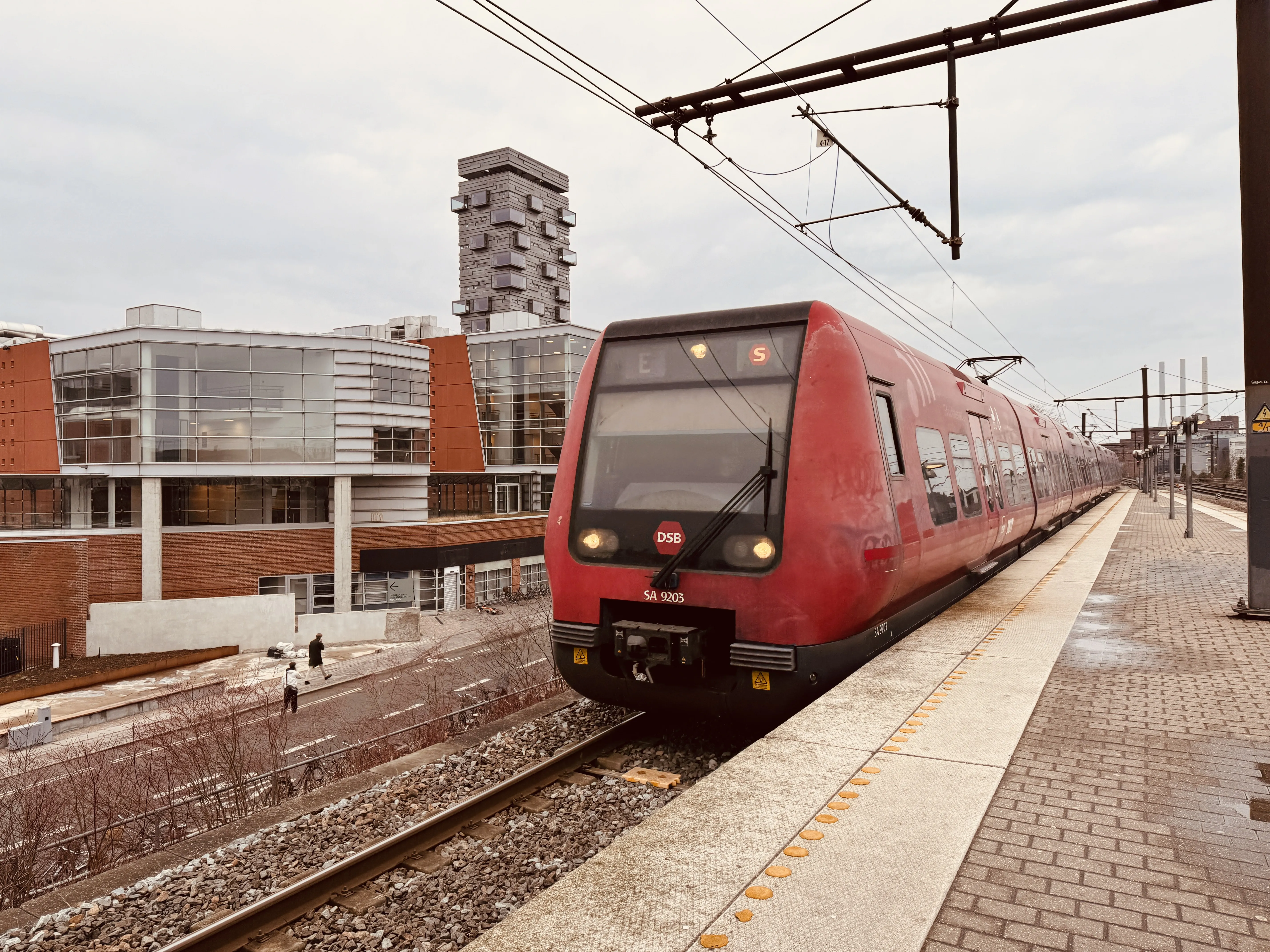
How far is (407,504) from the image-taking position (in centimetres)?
3700

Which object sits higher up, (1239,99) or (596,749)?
(1239,99)

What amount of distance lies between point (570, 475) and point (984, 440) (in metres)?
7.20

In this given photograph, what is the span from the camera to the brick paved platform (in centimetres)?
292

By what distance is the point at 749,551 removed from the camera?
20.1 ft

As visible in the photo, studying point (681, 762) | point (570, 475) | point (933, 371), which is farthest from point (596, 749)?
point (933, 371)

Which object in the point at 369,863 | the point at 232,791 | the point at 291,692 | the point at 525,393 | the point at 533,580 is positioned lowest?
the point at 291,692

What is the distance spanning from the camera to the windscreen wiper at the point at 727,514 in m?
6.16

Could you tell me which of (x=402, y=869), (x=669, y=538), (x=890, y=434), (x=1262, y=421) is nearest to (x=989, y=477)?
(x=1262, y=421)

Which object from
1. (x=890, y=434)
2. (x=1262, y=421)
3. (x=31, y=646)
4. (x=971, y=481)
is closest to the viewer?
(x=890, y=434)

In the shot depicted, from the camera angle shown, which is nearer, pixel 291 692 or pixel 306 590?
pixel 291 692

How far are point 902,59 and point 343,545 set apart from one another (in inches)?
1239

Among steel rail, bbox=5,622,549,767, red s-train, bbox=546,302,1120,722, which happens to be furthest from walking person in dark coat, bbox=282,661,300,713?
red s-train, bbox=546,302,1120,722

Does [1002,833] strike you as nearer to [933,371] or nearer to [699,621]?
[699,621]

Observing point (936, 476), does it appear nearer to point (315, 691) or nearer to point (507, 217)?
point (315, 691)
